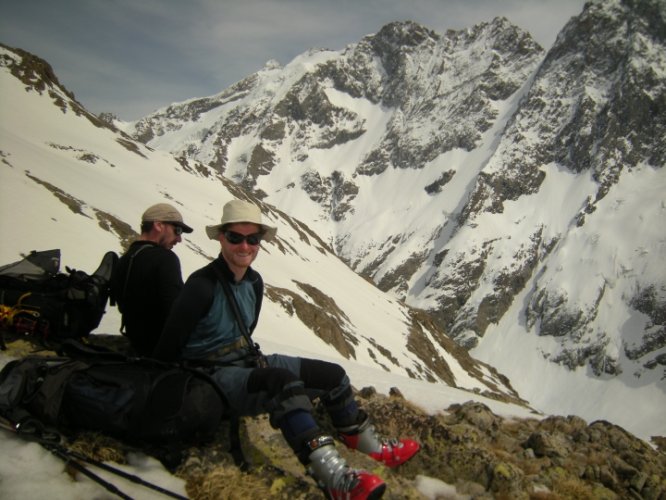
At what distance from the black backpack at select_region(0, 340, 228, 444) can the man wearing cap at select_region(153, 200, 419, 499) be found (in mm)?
305

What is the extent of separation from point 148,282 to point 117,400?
5.38ft

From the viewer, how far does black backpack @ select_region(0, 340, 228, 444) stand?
3.97 m

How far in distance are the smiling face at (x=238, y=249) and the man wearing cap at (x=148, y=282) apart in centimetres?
90

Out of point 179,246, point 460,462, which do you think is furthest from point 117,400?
point 179,246

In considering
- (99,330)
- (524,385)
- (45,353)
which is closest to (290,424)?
(45,353)

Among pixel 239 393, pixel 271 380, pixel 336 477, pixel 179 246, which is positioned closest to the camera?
pixel 336 477

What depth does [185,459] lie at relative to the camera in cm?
405

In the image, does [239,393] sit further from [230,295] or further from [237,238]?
[237,238]

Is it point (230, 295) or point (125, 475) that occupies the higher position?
point (230, 295)

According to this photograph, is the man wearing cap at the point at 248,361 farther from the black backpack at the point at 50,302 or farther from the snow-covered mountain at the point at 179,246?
the snow-covered mountain at the point at 179,246

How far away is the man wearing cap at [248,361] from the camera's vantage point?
4.05 meters

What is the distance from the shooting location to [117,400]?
160 inches

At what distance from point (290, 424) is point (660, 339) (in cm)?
17294

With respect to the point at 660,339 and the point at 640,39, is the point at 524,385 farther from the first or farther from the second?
the point at 640,39
